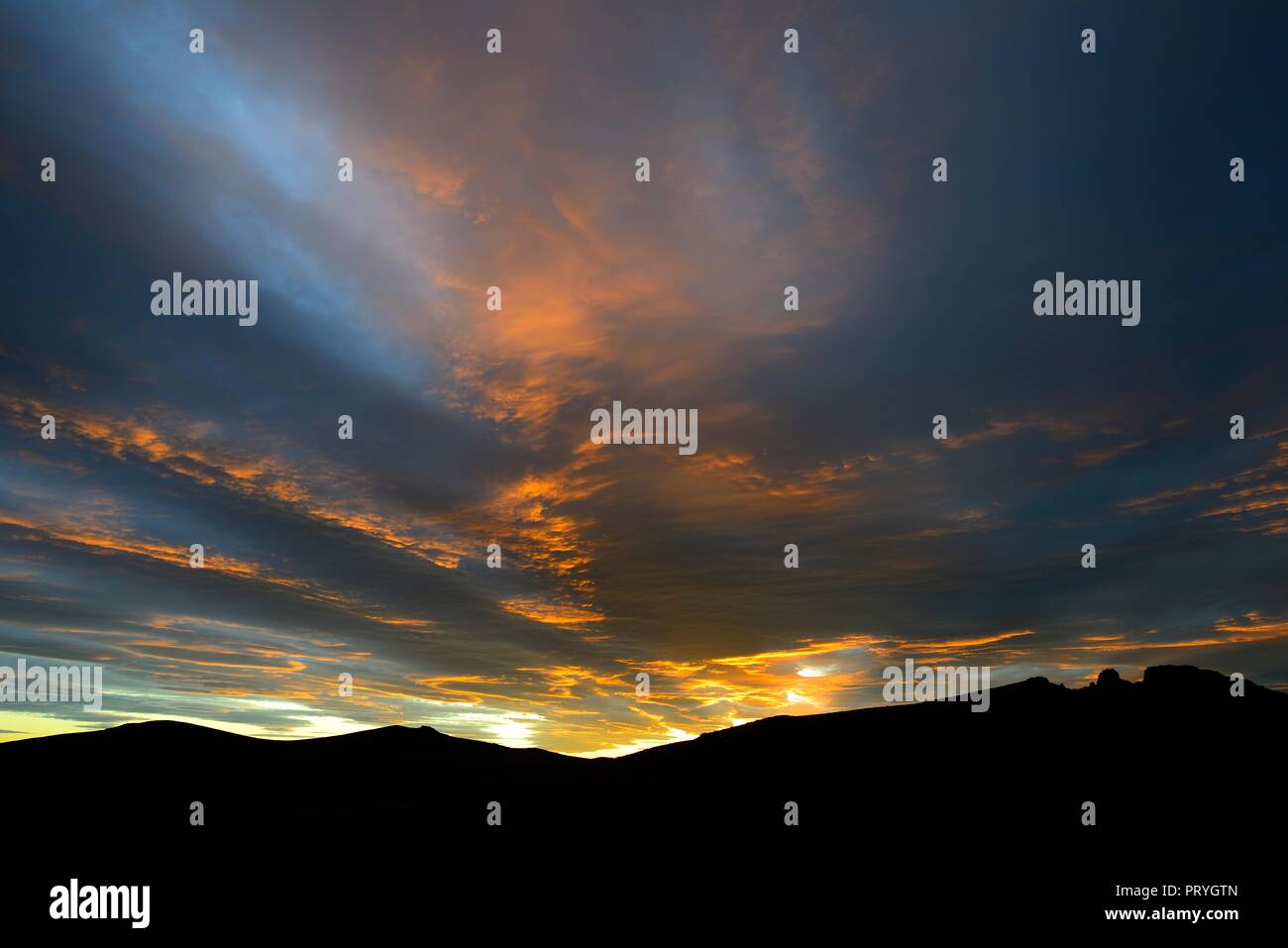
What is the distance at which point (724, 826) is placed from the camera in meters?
54.3

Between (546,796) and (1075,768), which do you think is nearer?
(1075,768)

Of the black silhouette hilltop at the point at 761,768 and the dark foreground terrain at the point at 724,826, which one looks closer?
the dark foreground terrain at the point at 724,826

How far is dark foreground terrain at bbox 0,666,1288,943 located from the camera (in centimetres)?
3688

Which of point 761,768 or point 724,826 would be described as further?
point 761,768

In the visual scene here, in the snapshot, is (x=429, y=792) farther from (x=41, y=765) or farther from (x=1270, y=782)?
(x=1270, y=782)

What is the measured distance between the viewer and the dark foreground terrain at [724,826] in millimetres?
36875

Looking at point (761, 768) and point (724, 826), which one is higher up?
point (724, 826)

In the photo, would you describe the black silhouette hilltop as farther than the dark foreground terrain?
Yes
